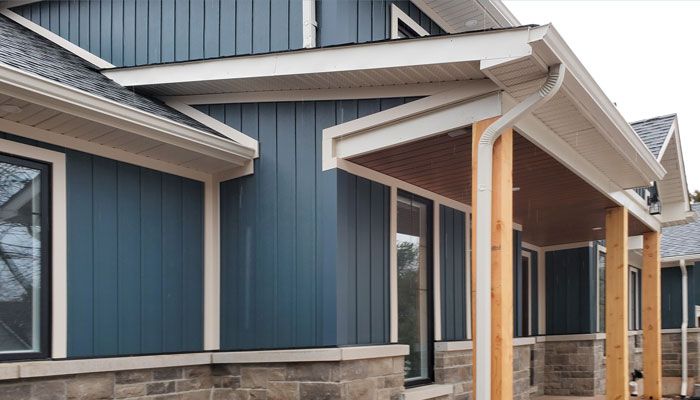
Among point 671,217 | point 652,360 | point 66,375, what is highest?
point 671,217

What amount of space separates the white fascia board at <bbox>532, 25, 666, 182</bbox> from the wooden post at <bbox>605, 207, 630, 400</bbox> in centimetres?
129

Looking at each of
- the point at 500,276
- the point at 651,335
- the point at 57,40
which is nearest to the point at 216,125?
the point at 57,40

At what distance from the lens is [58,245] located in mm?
5410

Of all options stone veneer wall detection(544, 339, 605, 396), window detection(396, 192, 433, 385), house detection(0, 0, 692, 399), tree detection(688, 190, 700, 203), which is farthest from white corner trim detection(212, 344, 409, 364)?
tree detection(688, 190, 700, 203)

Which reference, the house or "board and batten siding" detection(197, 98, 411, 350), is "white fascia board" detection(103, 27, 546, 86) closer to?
the house

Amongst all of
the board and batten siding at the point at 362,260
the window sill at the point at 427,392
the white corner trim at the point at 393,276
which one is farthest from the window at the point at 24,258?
the window sill at the point at 427,392

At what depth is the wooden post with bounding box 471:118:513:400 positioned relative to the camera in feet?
18.0

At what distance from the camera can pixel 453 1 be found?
8.29 meters

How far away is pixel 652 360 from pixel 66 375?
840 centimetres

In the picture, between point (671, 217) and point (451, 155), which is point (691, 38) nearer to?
point (671, 217)

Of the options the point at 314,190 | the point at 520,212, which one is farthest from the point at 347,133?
the point at 520,212

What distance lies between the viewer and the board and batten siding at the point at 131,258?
557cm

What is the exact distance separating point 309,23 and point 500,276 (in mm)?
2809

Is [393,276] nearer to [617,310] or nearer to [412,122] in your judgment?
[412,122]
